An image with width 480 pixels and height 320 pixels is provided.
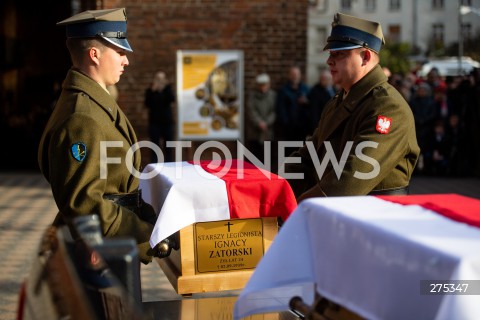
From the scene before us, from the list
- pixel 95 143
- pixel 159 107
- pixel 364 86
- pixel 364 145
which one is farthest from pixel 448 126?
pixel 95 143

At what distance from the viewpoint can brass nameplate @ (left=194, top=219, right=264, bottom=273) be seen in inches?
168

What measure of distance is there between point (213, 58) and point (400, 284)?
39.1 ft

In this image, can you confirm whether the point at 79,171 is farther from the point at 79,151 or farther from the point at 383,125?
the point at 383,125

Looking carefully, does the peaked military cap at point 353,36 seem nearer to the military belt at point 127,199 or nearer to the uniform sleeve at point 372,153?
the uniform sleeve at point 372,153

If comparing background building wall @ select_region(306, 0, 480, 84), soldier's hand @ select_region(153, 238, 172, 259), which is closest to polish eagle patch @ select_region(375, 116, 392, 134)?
soldier's hand @ select_region(153, 238, 172, 259)

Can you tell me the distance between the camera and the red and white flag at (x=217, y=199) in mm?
4152

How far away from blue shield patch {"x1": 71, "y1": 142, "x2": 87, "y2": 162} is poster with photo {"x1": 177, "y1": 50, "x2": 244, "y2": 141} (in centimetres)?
1051

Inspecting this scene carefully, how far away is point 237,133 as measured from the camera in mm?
14641

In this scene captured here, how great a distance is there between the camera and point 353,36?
466 centimetres

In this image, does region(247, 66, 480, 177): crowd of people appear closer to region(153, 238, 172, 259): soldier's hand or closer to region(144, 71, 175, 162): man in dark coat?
region(144, 71, 175, 162): man in dark coat

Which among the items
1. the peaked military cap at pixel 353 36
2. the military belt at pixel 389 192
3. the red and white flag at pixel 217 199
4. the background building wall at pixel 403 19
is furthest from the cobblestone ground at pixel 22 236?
the background building wall at pixel 403 19

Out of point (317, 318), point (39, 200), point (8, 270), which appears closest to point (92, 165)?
point (317, 318)

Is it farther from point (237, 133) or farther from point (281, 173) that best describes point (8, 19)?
point (281, 173)

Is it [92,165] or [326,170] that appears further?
[326,170]
